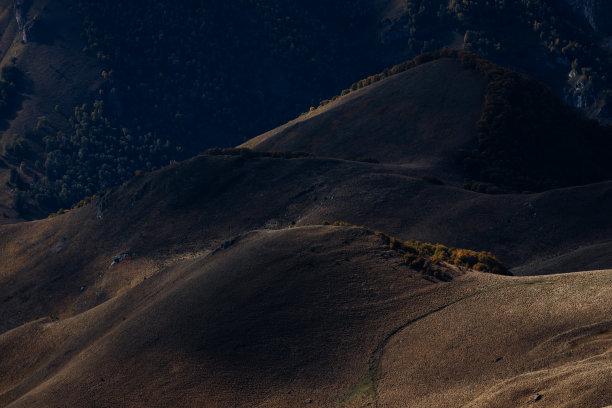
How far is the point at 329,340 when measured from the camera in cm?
4041

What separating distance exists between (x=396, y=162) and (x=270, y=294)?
50.2 m

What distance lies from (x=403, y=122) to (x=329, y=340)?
Answer: 65.3m

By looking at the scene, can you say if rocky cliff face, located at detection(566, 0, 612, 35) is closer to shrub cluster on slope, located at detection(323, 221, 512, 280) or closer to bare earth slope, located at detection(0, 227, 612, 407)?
shrub cluster on slope, located at detection(323, 221, 512, 280)

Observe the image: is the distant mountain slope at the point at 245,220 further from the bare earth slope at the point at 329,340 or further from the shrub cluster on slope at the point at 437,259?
the bare earth slope at the point at 329,340

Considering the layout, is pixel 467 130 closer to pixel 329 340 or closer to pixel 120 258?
pixel 120 258

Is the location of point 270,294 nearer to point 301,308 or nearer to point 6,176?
point 301,308

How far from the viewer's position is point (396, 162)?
91875 mm

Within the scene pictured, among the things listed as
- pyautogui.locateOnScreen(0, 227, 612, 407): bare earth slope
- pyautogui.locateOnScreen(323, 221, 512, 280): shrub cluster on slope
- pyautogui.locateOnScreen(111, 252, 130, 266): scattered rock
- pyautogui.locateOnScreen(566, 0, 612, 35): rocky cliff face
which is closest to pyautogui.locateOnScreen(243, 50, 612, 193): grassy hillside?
pyautogui.locateOnScreen(323, 221, 512, 280): shrub cluster on slope

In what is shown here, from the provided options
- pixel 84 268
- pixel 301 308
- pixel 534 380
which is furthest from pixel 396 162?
pixel 534 380

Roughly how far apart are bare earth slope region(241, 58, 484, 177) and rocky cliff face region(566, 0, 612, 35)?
9410 cm

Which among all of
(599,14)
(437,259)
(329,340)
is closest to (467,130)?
(437,259)

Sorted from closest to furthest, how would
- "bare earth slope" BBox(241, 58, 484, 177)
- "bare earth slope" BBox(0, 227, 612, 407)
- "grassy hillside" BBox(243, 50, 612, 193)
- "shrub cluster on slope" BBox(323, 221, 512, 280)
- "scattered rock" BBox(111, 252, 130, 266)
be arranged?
"bare earth slope" BBox(0, 227, 612, 407)
"shrub cluster on slope" BBox(323, 221, 512, 280)
"scattered rock" BBox(111, 252, 130, 266)
"grassy hillside" BBox(243, 50, 612, 193)
"bare earth slope" BBox(241, 58, 484, 177)

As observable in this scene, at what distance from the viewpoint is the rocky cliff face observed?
179875 millimetres

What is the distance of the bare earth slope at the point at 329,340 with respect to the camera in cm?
3177
